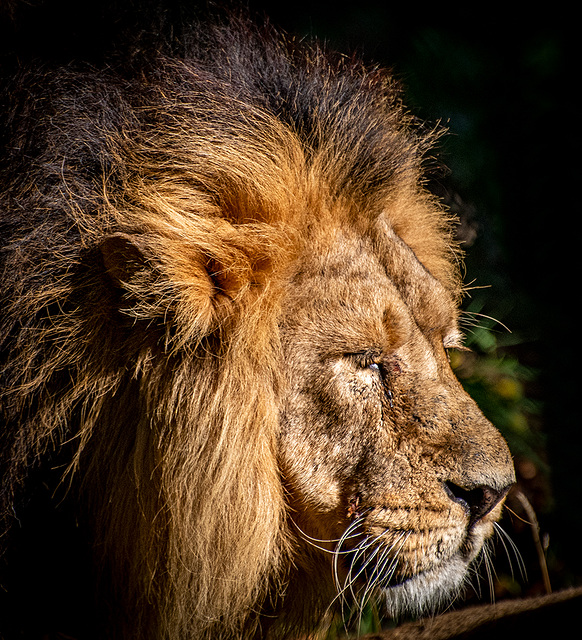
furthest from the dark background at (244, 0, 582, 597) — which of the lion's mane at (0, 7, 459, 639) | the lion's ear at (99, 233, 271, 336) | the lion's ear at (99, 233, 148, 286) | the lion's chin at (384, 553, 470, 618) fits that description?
the lion's ear at (99, 233, 148, 286)

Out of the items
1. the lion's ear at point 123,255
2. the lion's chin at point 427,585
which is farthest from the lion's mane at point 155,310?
the lion's chin at point 427,585

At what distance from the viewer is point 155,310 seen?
5.26ft

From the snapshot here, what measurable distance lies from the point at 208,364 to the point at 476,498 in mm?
767

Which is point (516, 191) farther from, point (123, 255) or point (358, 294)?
point (123, 255)

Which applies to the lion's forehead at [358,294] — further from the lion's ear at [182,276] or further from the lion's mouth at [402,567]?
the lion's mouth at [402,567]

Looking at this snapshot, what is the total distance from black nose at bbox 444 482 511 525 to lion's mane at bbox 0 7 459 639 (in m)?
0.44

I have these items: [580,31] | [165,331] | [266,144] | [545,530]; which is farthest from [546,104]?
[165,331]

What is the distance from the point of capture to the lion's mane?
1.65 meters

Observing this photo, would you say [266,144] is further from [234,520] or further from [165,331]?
[234,520]

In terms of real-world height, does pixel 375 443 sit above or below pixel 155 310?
below

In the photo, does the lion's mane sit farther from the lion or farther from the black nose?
the black nose

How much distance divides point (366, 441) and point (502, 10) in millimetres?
2946

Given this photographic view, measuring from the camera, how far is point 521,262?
384cm

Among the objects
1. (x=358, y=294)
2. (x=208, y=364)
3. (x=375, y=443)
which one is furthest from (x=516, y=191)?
(x=208, y=364)
